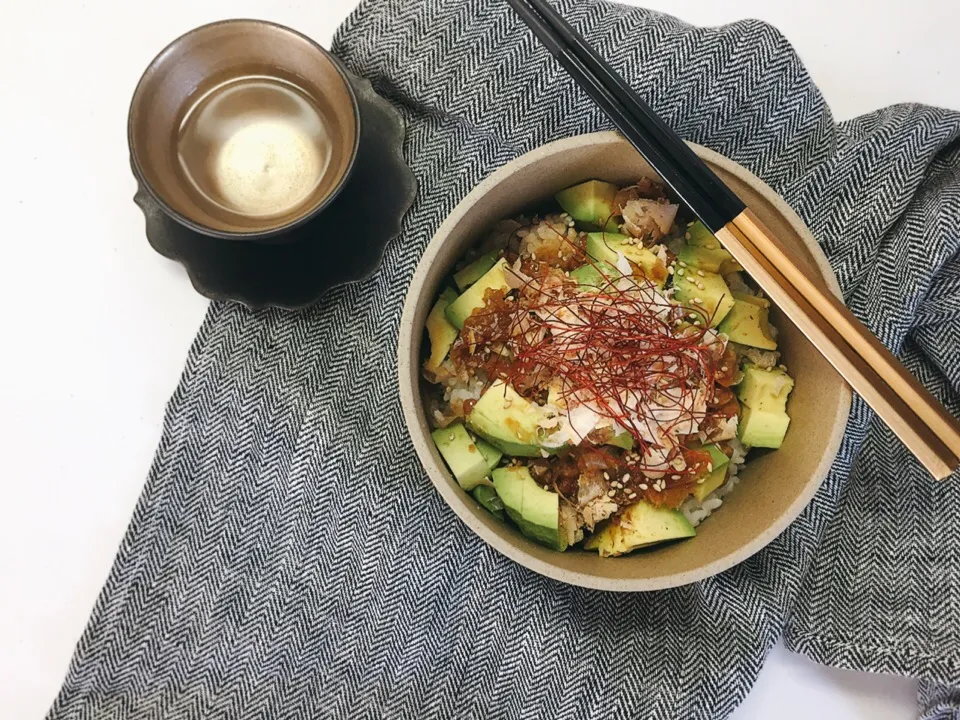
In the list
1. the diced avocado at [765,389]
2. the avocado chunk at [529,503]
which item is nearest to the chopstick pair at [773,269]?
the diced avocado at [765,389]

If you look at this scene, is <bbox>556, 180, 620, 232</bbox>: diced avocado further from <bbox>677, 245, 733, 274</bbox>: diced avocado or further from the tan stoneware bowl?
<bbox>677, 245, 733, 274</bbox>: diced avocado

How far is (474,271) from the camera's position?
1.16 metres

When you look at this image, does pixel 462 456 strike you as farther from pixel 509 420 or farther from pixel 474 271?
pixel 474 271

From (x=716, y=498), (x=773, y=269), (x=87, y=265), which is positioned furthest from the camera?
(x=87, y=265)

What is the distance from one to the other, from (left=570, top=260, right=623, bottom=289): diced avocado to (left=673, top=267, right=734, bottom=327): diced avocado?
0.32 feet

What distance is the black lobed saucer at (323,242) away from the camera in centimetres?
126

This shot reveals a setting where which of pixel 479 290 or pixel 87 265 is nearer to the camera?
pixel 479 290

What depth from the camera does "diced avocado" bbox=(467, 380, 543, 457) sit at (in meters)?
1.07

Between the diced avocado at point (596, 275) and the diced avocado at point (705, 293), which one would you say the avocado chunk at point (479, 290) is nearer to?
the diced avocado at point (596, 275)

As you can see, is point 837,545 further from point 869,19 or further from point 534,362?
point 869,19

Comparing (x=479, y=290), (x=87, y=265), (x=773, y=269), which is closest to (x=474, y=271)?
(x=479, y=290)

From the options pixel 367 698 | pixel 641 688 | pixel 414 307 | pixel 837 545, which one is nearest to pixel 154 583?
pixel 367 698

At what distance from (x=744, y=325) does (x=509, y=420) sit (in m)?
0.39

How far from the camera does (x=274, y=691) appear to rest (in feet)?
4.11
